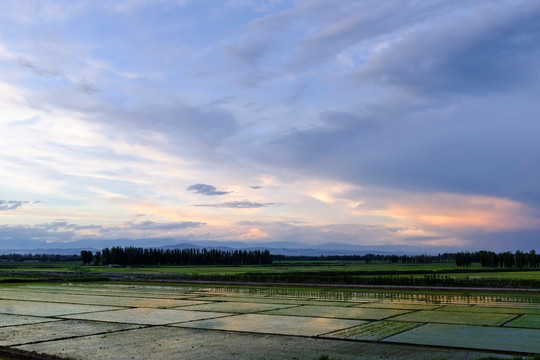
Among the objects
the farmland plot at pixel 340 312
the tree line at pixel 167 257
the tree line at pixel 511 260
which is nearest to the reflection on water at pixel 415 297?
the farmland plot at pixel 340 312

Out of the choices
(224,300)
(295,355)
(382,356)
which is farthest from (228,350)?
(224,300)

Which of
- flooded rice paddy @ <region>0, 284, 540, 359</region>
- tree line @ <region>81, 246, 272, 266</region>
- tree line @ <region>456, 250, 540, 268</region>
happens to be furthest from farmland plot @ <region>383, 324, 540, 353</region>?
tree line @ <region>81, 246, 272, 266</region>

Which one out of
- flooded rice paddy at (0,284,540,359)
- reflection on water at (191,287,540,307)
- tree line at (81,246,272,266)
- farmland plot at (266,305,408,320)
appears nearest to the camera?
flooded rice paddy at (0,284,540,359)

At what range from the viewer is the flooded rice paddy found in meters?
21.7

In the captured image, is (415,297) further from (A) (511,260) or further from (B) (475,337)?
(A) (511,260)

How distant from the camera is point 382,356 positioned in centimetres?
2047

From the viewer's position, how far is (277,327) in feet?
94.3

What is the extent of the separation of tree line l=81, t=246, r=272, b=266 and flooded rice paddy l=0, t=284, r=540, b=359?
13097cm

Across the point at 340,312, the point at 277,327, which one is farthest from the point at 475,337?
the point at 340,312

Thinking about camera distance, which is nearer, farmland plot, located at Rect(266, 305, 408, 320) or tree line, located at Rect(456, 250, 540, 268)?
farmland plot, located at Rect(266, 305, 408, 320)

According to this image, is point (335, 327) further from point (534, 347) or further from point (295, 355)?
point (534, 347)

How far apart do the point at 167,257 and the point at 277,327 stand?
163937mm

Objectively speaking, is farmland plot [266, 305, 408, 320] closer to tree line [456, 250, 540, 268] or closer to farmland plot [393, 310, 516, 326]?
farmland plot [393, 310, 516, 326]

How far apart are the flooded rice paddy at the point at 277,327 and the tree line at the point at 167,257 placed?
130966mm
